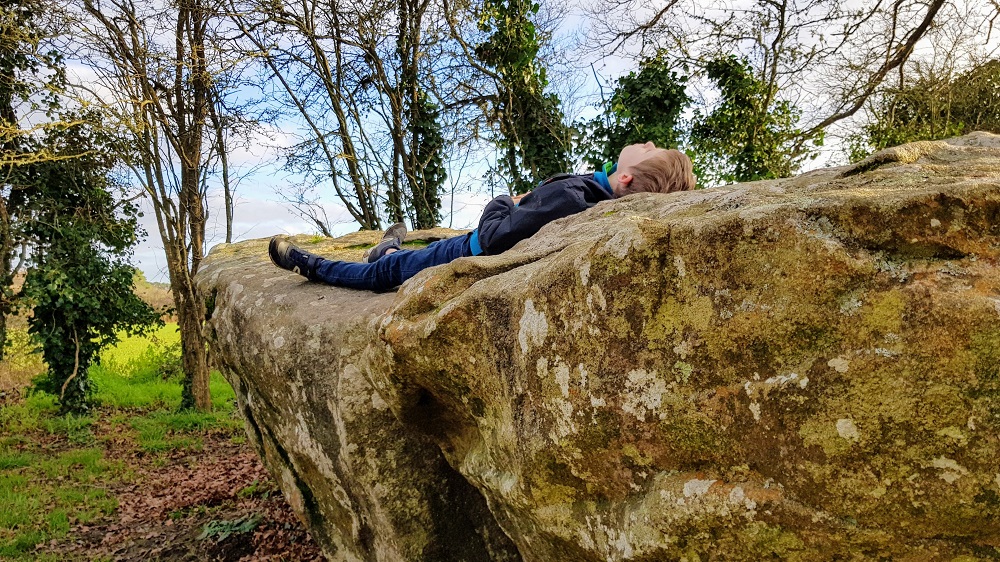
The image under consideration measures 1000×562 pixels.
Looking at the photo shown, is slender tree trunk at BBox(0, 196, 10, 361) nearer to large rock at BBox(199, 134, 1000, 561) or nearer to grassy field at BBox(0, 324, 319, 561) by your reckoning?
grassy field at BBox(0, 324, 319, 561)

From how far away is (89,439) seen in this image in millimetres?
9195

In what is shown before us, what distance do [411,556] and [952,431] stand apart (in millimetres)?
2606

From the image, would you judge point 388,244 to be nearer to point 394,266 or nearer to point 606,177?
point 394,266

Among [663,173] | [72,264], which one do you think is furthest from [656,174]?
[72,264]

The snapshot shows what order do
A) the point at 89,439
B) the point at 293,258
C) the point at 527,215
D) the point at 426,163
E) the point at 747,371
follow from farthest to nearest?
the point at 426,163 → the point at 89,439 → the point at 293,258 → the point at 527,215 → the point at 747,371

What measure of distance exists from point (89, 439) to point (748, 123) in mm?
12063

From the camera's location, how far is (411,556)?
3.17m

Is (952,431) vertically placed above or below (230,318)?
below

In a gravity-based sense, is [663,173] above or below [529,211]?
above

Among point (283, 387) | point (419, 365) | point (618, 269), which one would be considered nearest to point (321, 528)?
point (283, 387)

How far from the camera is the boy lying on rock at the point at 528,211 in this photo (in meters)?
3.64

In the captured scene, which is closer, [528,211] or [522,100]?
[528,211]

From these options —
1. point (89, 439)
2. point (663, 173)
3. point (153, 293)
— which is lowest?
point (89, 439)

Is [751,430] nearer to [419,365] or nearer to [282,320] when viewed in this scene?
[419,365]
